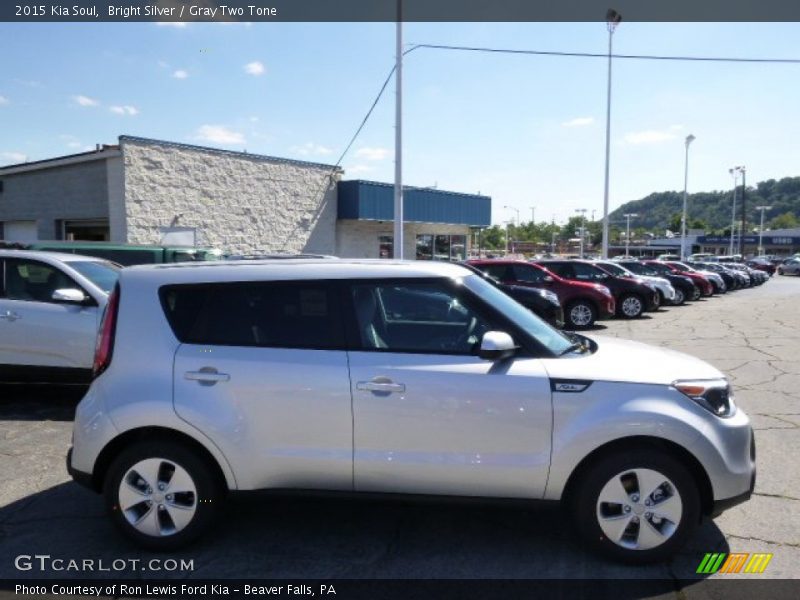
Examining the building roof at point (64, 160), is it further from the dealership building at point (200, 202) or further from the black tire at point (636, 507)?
the black tire at point (636, 507)

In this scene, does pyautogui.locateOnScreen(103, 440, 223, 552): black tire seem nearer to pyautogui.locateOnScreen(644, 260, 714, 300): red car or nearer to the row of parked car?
the row of parked car

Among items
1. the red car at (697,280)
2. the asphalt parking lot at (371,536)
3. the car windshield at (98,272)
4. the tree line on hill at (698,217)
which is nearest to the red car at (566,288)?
the car windshield at (98,272)

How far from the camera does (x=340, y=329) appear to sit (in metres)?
3.54

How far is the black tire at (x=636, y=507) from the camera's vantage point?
330cm

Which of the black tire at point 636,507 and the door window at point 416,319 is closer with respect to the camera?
the black tire at point 636,507

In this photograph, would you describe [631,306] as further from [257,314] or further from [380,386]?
[257,314]

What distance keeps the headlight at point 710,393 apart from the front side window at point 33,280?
6076 millimetres

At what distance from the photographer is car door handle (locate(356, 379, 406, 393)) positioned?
3361 mm

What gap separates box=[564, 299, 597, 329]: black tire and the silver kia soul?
11.3m

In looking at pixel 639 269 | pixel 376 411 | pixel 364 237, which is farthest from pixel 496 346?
pixel 364 237

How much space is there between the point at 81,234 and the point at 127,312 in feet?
59.8

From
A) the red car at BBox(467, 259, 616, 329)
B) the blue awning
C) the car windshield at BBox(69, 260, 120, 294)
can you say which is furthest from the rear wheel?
the car windshield at BBox(69, 260, 120, 294)

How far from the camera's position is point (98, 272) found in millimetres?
7086

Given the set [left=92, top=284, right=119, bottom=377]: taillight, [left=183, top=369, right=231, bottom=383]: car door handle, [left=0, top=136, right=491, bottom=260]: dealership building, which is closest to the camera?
[left=183, top=369, right=231, bottom=383]: car door handle
